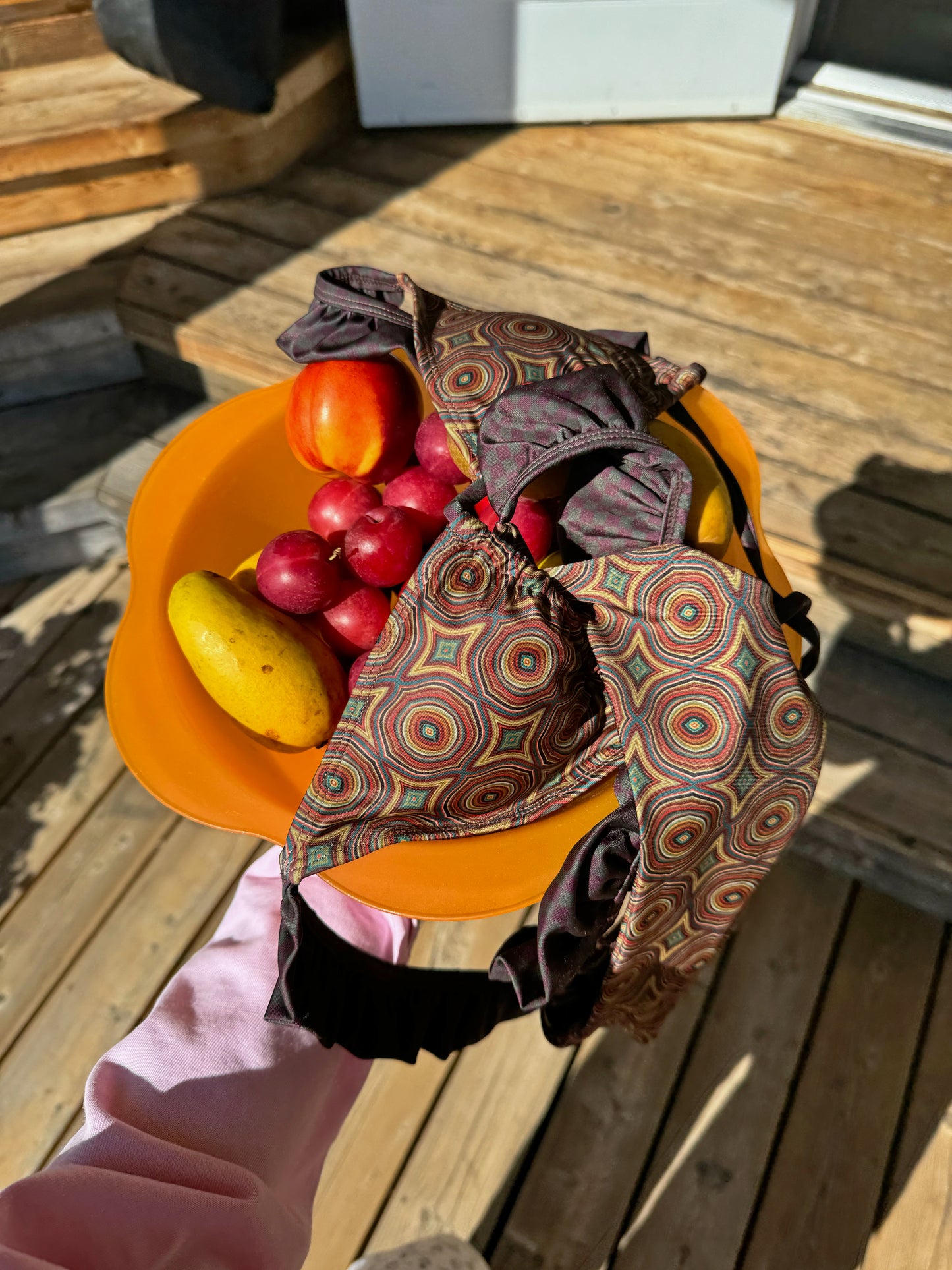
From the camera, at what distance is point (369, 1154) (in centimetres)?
134

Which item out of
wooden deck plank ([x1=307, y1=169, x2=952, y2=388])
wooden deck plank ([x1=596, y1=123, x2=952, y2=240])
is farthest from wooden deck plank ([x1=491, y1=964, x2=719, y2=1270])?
wooden deck plank ([x1=596, y1=123, x2=952, y2=240])

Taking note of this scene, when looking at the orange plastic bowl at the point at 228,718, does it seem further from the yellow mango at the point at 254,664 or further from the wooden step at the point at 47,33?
the wooden step at the point at 47,33

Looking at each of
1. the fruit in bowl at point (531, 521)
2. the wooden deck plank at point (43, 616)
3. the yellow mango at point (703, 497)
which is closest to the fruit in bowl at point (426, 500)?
the fruit in bowl at point (531, 521)

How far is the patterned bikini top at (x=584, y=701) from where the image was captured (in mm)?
664

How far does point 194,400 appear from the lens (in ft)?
6.57

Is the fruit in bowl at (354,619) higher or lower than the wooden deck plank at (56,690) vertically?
higher

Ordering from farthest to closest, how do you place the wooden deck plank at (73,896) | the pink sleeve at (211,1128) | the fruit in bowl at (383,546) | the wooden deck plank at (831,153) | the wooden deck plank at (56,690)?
the wooden deck plank at (831,153) → the wooden deck plank at (56,690) → the wooden deck plank at (73,896) → the fruit in bowl at (383,546) → the pink sleeve at (211,1128)

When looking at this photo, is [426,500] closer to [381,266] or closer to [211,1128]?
[211,1128]

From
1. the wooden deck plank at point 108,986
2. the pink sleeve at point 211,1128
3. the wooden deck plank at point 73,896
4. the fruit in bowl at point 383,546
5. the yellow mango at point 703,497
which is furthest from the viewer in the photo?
the wooden deck plank at point 73,896

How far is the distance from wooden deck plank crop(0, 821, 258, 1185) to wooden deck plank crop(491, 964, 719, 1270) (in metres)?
0.69

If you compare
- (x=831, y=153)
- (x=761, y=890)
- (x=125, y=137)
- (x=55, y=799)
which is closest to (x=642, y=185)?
(x=831, y=153)

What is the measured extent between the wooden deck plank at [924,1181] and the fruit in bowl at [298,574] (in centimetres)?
Answer: 124

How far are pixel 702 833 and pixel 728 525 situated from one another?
0.92 ft

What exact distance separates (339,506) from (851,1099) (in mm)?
1222
